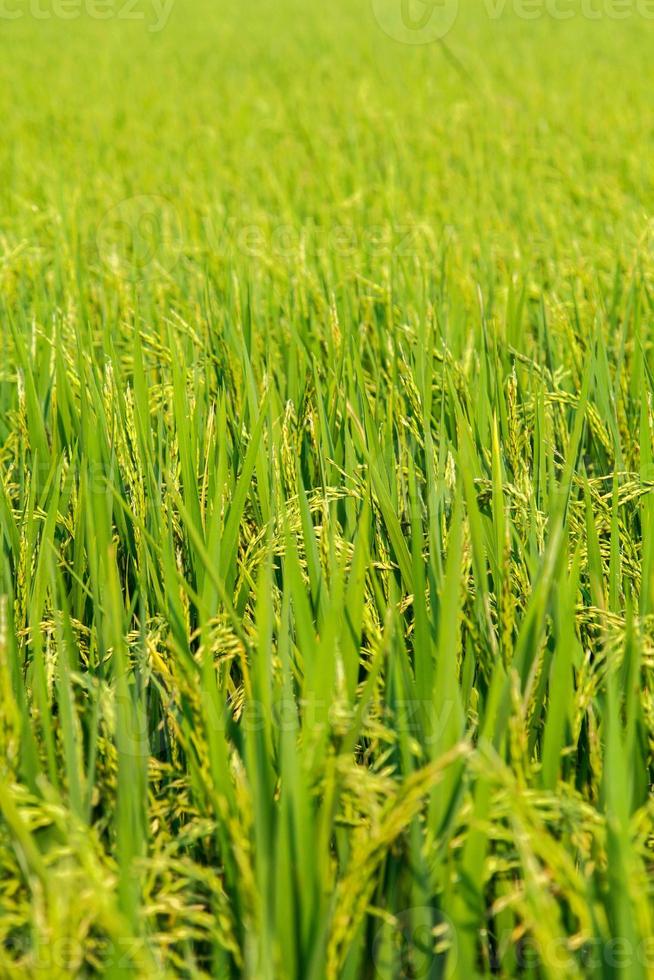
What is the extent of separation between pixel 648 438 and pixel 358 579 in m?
0.66

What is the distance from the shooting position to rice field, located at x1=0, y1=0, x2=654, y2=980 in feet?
2.58

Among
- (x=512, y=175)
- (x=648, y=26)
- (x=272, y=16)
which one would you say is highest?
(x=272, y=16)

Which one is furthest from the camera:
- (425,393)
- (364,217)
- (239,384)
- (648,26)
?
(648,26)

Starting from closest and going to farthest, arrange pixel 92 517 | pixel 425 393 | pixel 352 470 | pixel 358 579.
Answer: pixel 358 579 → pixel 92 517 → pixel 352 470 → pixel 425 393

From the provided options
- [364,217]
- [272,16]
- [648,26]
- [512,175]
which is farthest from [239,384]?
[272,16]

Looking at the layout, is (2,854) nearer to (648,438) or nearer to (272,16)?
(648,438)

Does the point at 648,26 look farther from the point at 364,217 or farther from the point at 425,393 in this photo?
the point at 425,393

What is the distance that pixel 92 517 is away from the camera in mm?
1268

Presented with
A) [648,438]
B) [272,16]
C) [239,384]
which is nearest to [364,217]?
[239,384]

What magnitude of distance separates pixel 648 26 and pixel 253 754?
1015 centimetres

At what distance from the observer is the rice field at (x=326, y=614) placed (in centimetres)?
79

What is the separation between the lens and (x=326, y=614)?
100cm

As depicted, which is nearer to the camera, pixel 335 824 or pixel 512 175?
pixel 335 824

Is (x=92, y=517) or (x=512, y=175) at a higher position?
(x=512, y=175)
